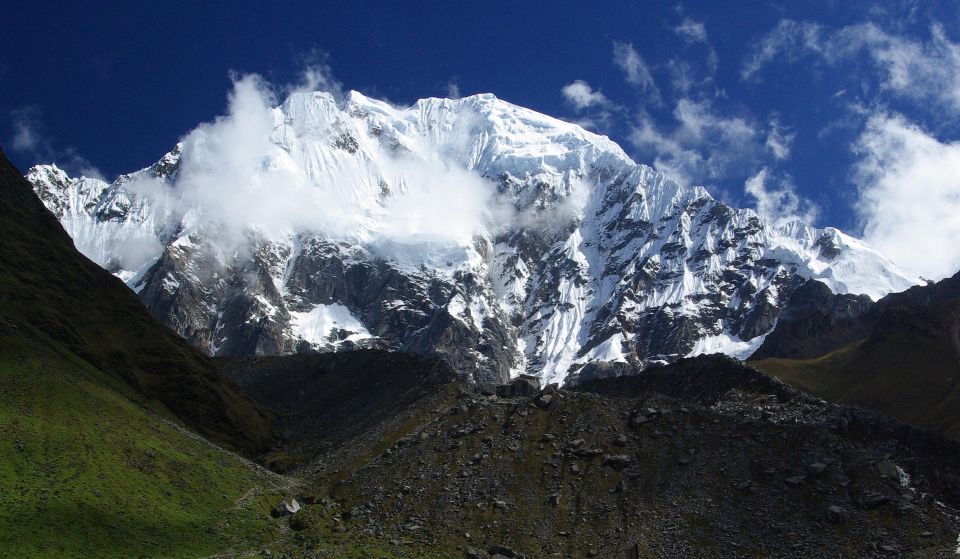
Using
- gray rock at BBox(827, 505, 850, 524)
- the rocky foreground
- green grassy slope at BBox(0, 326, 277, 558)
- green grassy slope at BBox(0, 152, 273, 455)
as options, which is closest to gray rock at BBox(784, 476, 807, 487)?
the rocky foreground

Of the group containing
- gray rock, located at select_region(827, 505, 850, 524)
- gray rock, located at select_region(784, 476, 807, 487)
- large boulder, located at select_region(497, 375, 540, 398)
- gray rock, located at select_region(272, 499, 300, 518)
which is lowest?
gray rock, located at select_region(827, 505, 850, 524)

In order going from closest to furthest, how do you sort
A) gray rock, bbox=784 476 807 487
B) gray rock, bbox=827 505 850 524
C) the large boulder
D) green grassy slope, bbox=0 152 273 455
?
1. gray rock, bbox=827 505 850 524
2. gray rock, bbox=784 476 807 487
3. green grassy slope, bbox=0 152 273 455
4. the large boulder

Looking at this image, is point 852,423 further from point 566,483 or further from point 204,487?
point 204,487

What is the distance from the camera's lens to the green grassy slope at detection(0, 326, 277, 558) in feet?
284

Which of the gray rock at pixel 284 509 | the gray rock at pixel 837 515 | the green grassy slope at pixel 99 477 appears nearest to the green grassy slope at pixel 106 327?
the green grassy slope at pixel 99 477

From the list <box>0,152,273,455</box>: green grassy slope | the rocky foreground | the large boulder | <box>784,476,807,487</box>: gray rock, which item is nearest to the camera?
the rocky foreground

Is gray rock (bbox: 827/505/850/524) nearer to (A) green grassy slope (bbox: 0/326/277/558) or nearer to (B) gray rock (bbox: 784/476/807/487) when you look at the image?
(B) gray rock (bbox: 784/476/807/487)

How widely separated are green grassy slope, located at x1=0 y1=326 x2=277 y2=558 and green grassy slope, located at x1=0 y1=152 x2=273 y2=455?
22.3m

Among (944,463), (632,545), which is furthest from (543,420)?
(944,463)

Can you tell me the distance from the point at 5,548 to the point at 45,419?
31638 millimetres

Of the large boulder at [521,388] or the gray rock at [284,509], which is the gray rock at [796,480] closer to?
the gray rock at [284,509]

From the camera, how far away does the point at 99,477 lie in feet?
323

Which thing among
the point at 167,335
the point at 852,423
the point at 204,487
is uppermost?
the point at 167,335

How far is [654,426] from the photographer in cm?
11912
